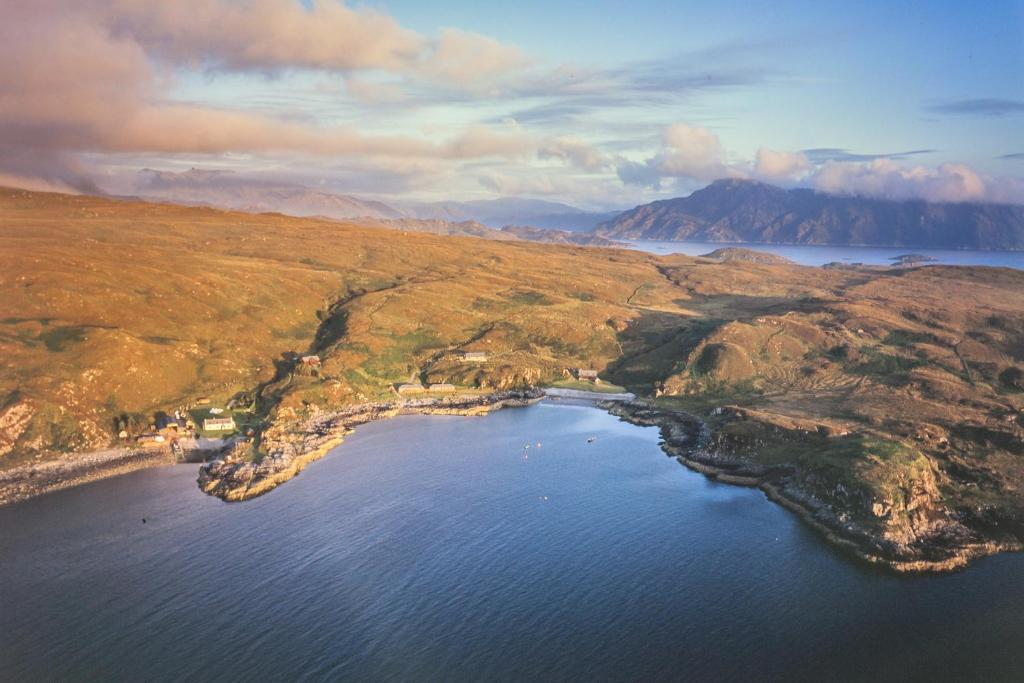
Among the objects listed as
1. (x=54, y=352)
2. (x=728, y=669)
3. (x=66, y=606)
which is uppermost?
(x=54, y=352)

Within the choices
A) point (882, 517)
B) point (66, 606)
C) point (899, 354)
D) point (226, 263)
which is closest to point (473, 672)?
point (66, 606)

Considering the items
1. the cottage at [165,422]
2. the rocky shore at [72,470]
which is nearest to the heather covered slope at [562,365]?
the cottage at [165,422]

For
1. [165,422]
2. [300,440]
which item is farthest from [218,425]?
[300,440]

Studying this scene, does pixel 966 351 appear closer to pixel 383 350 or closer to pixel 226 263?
pixel 383 350

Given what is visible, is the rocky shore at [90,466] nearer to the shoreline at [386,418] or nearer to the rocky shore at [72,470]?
the rocky shore at [72,470]

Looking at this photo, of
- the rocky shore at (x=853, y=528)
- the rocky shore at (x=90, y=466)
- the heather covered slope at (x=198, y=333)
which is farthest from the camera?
the heather covered slope at (x=198, y=333)

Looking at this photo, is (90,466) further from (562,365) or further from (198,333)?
(562,365)

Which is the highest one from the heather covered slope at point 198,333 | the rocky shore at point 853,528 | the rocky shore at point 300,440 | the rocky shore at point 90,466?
the heather covered slope at point 198,333
